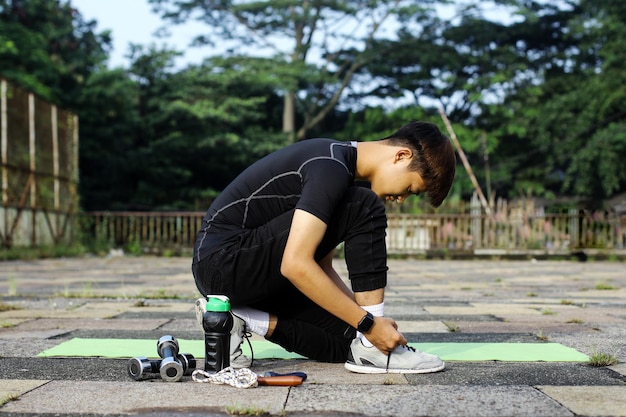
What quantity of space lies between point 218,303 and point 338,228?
0.50 metres

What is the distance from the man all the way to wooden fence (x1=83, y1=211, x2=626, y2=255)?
12.7m

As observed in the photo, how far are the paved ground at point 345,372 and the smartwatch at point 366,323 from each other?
174mm

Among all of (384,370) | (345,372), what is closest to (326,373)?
(345,372)

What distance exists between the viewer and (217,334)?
2473 millimetres

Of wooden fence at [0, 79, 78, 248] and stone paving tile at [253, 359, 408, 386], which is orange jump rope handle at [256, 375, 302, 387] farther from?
wooden fence at [0, 79, 78, 248]

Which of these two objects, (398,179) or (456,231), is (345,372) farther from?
(456,231)

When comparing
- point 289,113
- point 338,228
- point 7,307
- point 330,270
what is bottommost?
point 7,307

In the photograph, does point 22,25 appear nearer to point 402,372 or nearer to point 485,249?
point 485,249

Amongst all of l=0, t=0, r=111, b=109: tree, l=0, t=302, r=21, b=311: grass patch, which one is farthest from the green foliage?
l=0, t=302, r=21, b=311: grass patch

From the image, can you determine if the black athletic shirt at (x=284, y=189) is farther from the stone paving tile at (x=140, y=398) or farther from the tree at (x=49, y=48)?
the tree at (x=49, y=48)

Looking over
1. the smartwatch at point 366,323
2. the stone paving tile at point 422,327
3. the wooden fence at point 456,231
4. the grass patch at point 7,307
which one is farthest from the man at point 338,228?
the wooden fence at point 456,231

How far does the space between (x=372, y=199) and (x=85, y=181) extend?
766 inches

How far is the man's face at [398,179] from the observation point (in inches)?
103

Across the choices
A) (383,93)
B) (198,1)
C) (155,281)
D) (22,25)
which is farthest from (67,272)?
(383,93)
